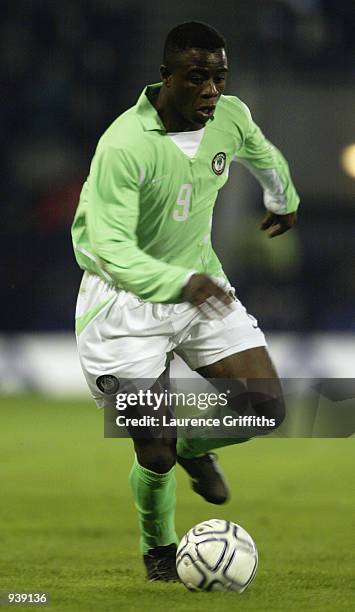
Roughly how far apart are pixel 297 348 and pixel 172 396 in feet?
23.4

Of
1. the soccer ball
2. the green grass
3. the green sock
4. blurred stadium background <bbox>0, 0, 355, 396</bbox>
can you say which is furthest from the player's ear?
blurred stadium background <bbox>0, 0, 355, 396</bbox>

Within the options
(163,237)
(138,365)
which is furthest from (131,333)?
(163,237)

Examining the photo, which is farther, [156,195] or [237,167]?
[237,167]

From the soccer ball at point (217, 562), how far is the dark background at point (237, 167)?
7.38m

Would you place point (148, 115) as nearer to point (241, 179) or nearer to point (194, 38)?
point (194, 38)

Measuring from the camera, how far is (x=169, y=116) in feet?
13.7

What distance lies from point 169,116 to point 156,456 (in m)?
1.19

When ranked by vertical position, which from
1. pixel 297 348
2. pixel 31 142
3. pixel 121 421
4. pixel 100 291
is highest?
pixel 100 291

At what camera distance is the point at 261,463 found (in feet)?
27.0

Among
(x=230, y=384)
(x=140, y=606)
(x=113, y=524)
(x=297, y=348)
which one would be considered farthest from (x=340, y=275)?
(x=140, y=606)

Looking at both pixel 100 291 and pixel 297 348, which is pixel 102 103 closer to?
pixel 297 348

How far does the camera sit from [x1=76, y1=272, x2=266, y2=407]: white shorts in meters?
4.25

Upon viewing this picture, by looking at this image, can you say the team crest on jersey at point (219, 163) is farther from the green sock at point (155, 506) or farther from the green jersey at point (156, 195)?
the green sock at point (155, 506)

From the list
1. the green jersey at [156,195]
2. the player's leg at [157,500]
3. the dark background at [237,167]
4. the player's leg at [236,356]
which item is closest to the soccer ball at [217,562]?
the player's leg at [157,500]
